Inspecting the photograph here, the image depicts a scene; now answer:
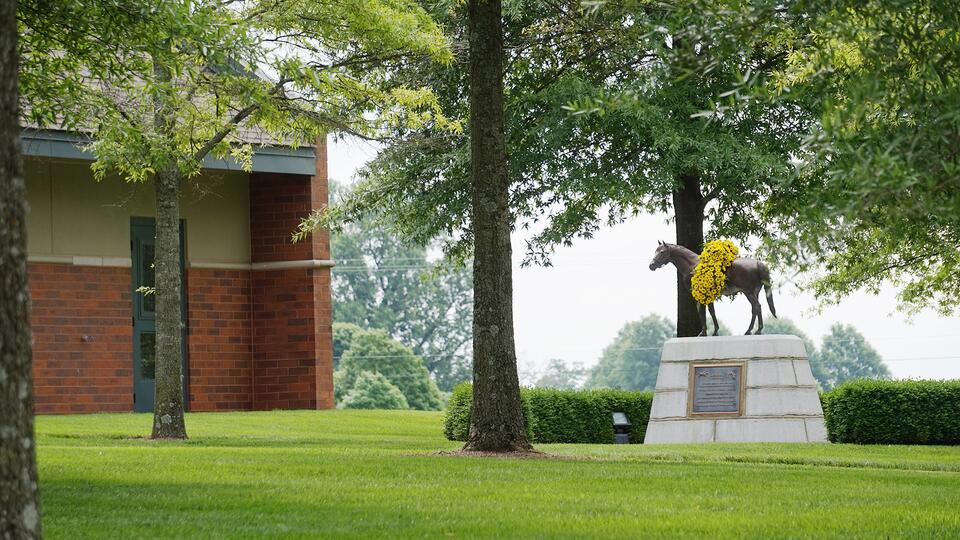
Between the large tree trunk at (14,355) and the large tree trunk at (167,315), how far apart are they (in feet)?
39.6

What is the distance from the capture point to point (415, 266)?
7862cm

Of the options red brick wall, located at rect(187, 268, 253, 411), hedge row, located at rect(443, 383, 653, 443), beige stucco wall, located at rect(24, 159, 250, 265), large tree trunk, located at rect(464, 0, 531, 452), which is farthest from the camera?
red brick wall, located at rect(187, 268, 253, 411)

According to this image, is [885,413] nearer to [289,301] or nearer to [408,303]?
[289,301]

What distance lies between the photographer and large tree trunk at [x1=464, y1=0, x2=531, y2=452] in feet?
47.5

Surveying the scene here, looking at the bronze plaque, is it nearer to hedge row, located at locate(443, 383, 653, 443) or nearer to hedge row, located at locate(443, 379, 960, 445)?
hedge row, located at locate(443, 379, 960, 445)

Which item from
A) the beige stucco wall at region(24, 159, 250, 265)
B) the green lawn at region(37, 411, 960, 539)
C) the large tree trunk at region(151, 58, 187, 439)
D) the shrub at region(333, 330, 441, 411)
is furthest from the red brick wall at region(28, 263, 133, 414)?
the shrub at region(333, 330, 441, 411)

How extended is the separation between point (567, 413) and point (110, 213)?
10.4 meters

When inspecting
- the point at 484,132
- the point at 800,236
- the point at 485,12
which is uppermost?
the point at 485,12

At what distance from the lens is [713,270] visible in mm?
20859

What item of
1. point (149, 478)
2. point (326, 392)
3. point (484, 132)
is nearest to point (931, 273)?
point (326, 392)

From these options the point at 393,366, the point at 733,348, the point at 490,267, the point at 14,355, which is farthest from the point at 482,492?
the point at 393,366

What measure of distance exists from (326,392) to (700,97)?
34.8 ft

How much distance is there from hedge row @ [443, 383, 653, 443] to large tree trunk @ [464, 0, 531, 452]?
656cm

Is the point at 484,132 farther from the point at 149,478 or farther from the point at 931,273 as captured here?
the point at 931,273
